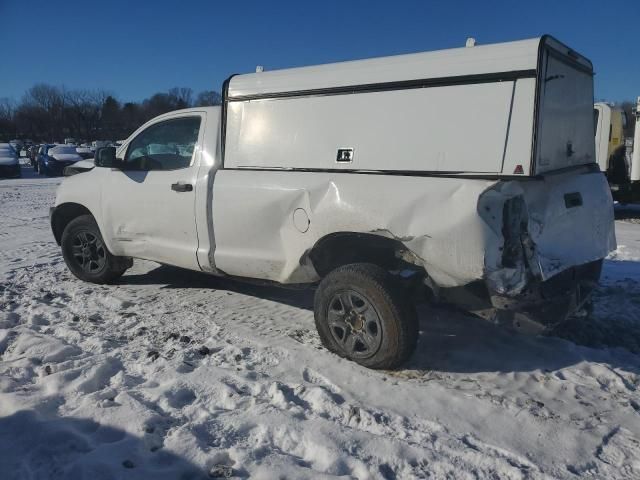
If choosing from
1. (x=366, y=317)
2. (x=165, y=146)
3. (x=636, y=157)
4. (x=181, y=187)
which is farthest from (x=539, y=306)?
(x=636, y=157)

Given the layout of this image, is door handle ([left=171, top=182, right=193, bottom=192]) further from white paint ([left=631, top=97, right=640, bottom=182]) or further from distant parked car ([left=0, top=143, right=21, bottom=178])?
distant parked car ([left=0, top=143, right=21, bottom=178])

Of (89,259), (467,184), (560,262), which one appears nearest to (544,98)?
(467,184)

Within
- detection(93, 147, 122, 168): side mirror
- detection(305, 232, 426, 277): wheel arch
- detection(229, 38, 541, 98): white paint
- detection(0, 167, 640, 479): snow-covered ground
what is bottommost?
detection(0, 167, 640, 479): snow-covered ground

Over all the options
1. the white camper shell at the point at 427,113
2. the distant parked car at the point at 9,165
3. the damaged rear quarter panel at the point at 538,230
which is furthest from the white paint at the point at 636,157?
the distant parked car at the point at 9,165

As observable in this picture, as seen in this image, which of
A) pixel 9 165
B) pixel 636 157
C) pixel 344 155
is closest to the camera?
pixel 344 155

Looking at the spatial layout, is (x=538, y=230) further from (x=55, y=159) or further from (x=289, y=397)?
(x=55, y=159)

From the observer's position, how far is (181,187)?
500cm

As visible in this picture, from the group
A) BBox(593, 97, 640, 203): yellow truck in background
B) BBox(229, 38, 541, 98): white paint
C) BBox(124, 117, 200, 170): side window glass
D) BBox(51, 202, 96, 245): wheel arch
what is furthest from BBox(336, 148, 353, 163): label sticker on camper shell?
BBox(593, 97, 640, 203): yellow truck in background

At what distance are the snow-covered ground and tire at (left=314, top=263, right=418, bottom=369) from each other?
0.15 metres

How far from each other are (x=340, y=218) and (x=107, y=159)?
2.92 metres

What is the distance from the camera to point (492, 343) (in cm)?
451

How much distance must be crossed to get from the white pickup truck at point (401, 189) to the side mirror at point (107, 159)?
0.72 m

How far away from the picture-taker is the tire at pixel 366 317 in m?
3.74

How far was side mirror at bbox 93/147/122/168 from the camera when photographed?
5.55 metres
